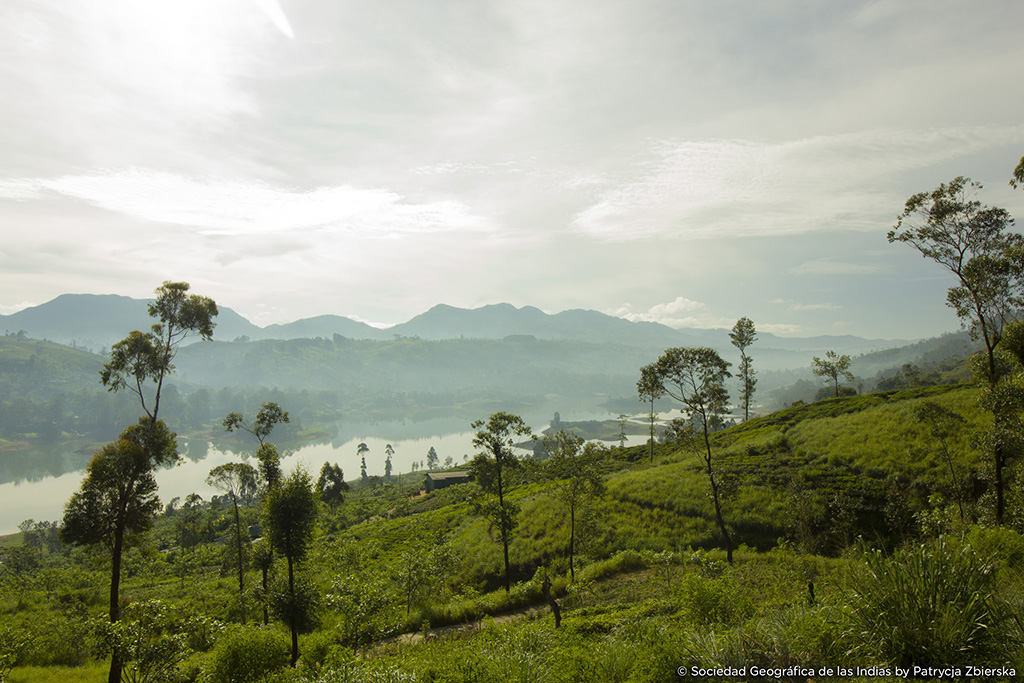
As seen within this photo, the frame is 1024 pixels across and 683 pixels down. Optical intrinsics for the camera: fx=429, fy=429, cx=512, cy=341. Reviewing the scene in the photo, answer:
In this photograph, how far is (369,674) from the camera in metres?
7.91

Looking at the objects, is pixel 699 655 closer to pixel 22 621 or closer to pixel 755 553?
pixel 755 553

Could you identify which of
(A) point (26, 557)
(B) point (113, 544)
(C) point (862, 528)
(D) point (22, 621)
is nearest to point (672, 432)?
(C) point (862, 528)

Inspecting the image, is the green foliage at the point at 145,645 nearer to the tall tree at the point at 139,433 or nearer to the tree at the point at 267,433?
the tall tree at the point at 139,433

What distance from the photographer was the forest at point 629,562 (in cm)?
645

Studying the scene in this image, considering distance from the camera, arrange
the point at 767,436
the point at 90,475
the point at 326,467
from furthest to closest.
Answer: the point at 326,467, the point at 767,436, the point at 90,475

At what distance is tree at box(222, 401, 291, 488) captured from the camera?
2103 cm

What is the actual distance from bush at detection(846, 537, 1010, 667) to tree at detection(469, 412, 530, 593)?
1572cm

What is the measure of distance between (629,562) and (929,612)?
62.3ft

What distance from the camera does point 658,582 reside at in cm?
1853

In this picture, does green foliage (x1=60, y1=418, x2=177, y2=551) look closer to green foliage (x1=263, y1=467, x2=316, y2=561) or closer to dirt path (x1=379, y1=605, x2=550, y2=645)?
green foliage (x1=263, y1=467, x2=316, y2=561)

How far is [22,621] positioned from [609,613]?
103ft

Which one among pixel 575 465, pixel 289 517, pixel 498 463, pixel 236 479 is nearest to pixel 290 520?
pixel 289 517

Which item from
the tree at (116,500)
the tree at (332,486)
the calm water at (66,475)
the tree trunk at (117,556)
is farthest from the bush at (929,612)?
the calm water at (66,475)

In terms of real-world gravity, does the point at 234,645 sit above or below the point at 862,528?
above
